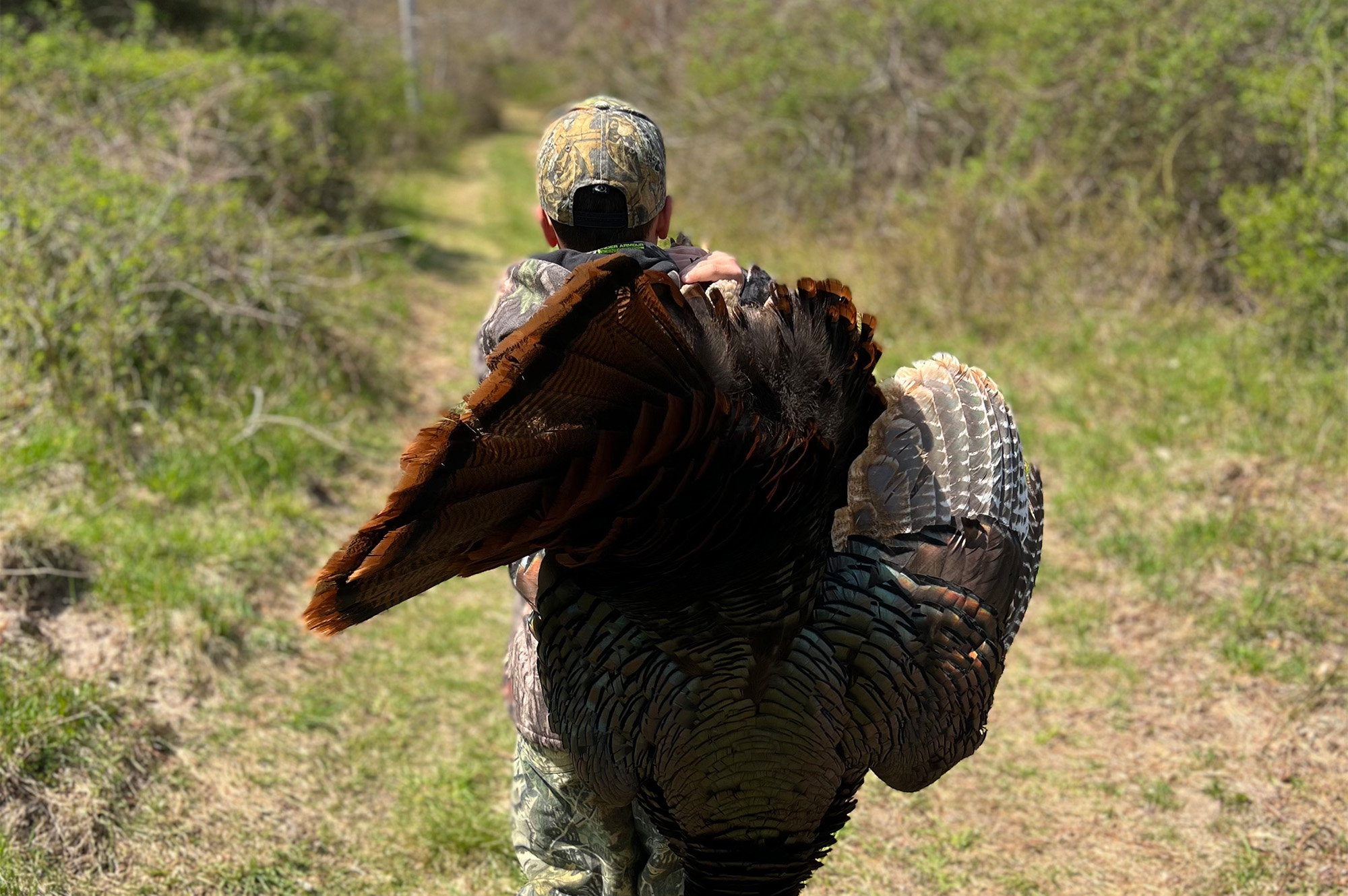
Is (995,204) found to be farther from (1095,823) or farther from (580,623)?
(580,623)

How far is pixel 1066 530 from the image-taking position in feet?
18.9

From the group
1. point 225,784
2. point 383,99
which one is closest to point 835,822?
point 225,784

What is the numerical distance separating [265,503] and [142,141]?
3.89 m

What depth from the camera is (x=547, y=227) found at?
257 cm

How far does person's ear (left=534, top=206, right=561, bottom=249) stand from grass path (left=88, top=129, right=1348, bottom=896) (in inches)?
81.9

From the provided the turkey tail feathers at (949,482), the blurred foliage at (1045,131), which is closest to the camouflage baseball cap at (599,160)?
the turkey tail feathers at (949,482)

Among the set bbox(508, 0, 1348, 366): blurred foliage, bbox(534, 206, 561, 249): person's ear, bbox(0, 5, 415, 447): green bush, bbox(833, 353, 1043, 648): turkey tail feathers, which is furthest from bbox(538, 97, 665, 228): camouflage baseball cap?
bbox(508, 0, 1348, 366): blurred foliage

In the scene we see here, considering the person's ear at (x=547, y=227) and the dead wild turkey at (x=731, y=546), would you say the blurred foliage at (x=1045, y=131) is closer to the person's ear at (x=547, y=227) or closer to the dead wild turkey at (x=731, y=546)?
the dead wild turkey at (x=731, y=546)

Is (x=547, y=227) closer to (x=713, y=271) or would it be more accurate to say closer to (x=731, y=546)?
(x=713, y=271)

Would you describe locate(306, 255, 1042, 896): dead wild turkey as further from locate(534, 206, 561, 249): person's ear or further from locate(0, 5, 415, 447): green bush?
locate(0, 5, 415, 447): green bush

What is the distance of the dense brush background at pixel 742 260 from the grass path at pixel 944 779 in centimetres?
3

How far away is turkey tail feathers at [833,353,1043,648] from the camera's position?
213 cm

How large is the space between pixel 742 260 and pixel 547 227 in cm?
885

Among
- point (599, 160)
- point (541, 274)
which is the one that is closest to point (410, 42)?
point (599, 160)
